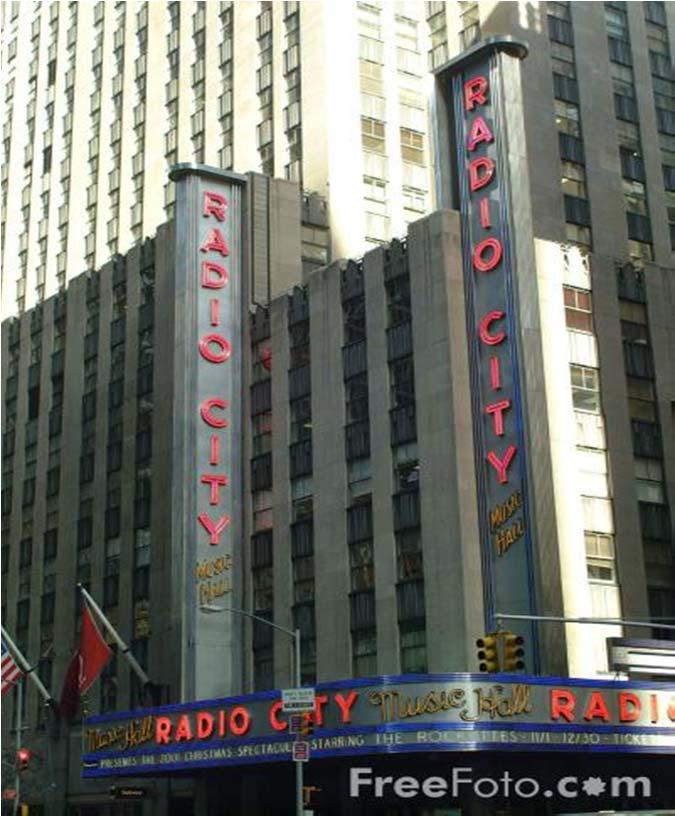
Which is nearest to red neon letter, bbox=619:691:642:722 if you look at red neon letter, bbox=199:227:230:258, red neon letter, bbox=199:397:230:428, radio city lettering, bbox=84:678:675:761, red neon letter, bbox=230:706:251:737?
radio city lettering, bbox=84:678:675:761

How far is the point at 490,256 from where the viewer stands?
52.3m

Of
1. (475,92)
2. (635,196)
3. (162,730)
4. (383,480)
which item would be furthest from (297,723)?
(635,196)

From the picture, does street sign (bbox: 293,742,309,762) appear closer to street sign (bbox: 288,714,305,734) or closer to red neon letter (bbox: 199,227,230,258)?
street sign (bbox: 288,714,305,734)

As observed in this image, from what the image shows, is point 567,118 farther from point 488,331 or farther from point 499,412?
point 499,412

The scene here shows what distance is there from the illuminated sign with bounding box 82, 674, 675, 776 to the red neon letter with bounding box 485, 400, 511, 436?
1028 cm

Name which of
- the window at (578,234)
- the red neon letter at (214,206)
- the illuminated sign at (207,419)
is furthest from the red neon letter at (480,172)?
the red neon letter at (214,206)

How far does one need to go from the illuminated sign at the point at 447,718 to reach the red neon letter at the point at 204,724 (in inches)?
1.5

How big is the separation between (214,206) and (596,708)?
31403mm

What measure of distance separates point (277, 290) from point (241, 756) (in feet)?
78.7

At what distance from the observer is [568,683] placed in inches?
1753

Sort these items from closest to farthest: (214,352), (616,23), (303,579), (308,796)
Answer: (308,796), (303,579), (214,352), (616,23)

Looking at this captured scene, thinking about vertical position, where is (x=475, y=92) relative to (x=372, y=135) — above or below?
below

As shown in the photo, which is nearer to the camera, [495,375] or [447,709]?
[447,709]

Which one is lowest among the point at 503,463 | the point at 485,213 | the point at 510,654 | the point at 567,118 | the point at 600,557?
the point at 510,654
